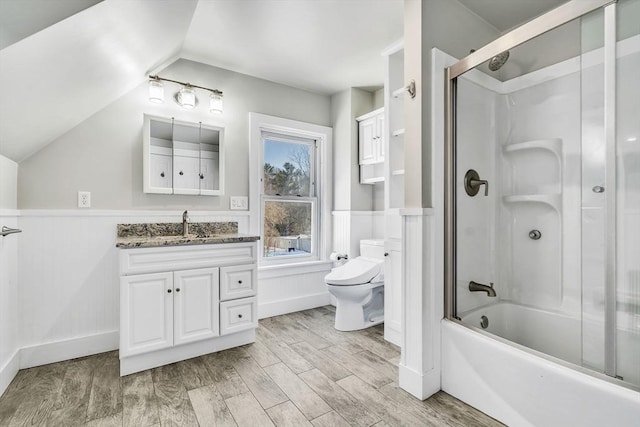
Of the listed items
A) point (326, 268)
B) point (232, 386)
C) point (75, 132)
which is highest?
point (75, 132)

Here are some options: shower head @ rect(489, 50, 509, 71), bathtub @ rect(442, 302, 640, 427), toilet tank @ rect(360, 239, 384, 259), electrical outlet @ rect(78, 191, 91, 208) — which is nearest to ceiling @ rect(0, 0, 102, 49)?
electrical outlet @ rect(78, 191, 91, 208)

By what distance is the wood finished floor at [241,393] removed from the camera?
151 centimetres

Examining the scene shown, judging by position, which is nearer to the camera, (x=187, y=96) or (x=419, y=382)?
(x=419, y=382)

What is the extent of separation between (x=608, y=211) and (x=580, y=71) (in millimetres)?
922

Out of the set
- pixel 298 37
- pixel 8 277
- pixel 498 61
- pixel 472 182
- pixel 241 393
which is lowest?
pixel 241 393

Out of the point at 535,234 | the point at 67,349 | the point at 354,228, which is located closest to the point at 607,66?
the point at 535,234

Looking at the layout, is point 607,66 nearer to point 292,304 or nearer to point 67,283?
point 292,304

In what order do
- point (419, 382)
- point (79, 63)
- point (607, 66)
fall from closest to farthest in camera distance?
point (607, 66) < point (79, 63) < point (419, 382)

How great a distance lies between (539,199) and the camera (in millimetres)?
1978

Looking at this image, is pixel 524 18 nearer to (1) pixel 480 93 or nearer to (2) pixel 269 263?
(1) pixel 480 93

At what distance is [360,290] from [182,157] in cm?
184

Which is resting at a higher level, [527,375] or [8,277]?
[8,277]

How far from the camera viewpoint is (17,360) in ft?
6.38

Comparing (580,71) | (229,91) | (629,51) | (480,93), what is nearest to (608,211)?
(629,51)
